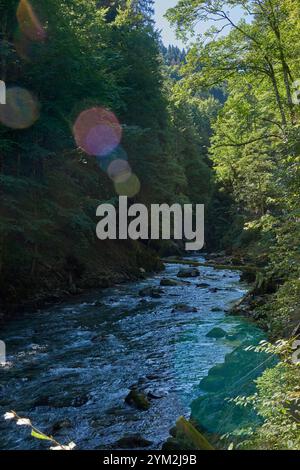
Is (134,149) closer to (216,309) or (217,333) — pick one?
(216,309)

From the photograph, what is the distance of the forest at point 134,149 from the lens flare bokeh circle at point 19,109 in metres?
0.06

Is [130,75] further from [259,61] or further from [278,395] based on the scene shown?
[278,395]

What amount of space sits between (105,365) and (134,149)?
901 inches

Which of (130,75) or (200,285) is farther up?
(130,75)

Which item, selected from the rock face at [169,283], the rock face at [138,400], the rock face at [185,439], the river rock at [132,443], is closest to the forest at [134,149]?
the rock face at [185,439]

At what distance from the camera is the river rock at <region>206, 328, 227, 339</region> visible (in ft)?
40.4

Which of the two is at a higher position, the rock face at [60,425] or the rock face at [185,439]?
Answer: the rock face at [185,439]

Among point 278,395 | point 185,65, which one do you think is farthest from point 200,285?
point 278,395

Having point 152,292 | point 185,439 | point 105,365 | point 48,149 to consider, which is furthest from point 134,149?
point 185,439

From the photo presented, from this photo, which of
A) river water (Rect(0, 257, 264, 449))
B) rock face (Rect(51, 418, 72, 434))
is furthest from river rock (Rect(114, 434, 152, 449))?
rock face (Rect(51, 418, 72, 434))

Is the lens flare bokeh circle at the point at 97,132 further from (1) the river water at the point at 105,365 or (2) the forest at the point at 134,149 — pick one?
(1) the river water at the point at 105,365

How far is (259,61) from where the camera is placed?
488 inches

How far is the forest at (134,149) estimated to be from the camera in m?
7.83
